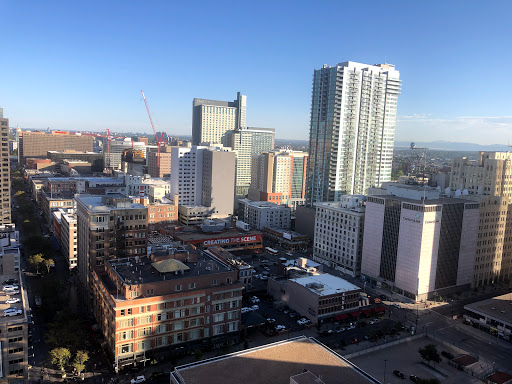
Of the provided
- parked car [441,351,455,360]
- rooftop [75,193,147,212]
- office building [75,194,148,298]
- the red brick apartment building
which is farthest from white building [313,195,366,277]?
rooftop [75,193,147,212]

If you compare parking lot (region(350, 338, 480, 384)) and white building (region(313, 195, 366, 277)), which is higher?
white building (region(313, 195, 366, 277))

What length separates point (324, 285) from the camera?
225 ft

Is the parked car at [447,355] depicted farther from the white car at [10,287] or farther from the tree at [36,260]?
the tree at [36,260]

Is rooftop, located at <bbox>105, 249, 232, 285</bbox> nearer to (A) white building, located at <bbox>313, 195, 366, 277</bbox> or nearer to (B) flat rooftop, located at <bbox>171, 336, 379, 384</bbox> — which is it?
(B) flat rooftop, located at <bbox>171, 336, 379, 384</bbox>

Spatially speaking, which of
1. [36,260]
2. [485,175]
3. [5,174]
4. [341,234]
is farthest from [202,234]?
[485,175]

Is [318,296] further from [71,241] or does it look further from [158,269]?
[71,241]

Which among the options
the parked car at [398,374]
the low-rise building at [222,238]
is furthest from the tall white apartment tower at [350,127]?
the parked car at [398,374]

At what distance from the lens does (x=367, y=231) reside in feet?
274

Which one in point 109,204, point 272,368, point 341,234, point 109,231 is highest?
point 109,204

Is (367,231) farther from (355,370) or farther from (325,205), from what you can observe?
(355,370)

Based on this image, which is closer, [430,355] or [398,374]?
[398,374]

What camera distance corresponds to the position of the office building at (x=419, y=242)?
2874 inches

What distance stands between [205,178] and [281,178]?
42.1 m

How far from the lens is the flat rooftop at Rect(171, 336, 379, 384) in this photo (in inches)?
1361
